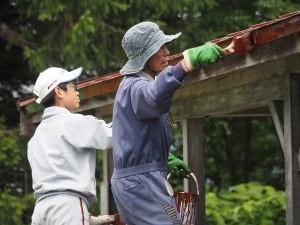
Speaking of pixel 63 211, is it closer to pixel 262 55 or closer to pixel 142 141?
pixel 142 141

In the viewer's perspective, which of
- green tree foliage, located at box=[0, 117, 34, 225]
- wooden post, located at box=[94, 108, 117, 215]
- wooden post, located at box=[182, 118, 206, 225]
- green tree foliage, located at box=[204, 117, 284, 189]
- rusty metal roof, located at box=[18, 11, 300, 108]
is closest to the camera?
rusty metal roof, located at box=[18, 11, 300, 108]

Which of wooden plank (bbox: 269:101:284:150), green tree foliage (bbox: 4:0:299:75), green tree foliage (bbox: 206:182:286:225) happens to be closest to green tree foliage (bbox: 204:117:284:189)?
green tree foliage (bbox: 4:0:299:75)

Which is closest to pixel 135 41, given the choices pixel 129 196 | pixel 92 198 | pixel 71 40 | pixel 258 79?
pixel 129 196

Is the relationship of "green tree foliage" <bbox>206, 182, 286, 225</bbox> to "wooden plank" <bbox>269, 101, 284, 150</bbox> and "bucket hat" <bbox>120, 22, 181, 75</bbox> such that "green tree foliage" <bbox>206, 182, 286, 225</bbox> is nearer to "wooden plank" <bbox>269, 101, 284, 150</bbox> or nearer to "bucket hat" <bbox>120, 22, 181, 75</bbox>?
"wooden plank" <bbox>269, 101, 284, 150</bbox>

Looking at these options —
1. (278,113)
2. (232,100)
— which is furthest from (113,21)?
(278,113)

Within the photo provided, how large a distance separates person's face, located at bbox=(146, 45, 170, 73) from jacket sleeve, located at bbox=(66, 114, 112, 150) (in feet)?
2.14

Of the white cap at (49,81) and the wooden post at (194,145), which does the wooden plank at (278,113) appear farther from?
the wooden post at (194,145)

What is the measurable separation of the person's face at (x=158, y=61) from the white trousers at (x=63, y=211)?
37.6 inches

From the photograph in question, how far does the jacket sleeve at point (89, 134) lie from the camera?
516 centimetres

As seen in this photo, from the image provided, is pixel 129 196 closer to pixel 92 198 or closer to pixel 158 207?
pixel 158 207

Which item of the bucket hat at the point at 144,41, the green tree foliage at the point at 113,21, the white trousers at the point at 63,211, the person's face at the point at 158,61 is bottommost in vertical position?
the white trousers at the point at 63,211

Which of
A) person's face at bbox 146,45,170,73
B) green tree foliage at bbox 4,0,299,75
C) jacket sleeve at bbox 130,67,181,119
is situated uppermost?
green tree foliage at bbox 4,0,299,75

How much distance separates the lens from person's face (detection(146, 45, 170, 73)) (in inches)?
184

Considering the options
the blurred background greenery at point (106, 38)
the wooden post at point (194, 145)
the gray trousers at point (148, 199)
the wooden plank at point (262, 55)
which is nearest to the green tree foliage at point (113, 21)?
the blurred background greenery at point (106, 38)
